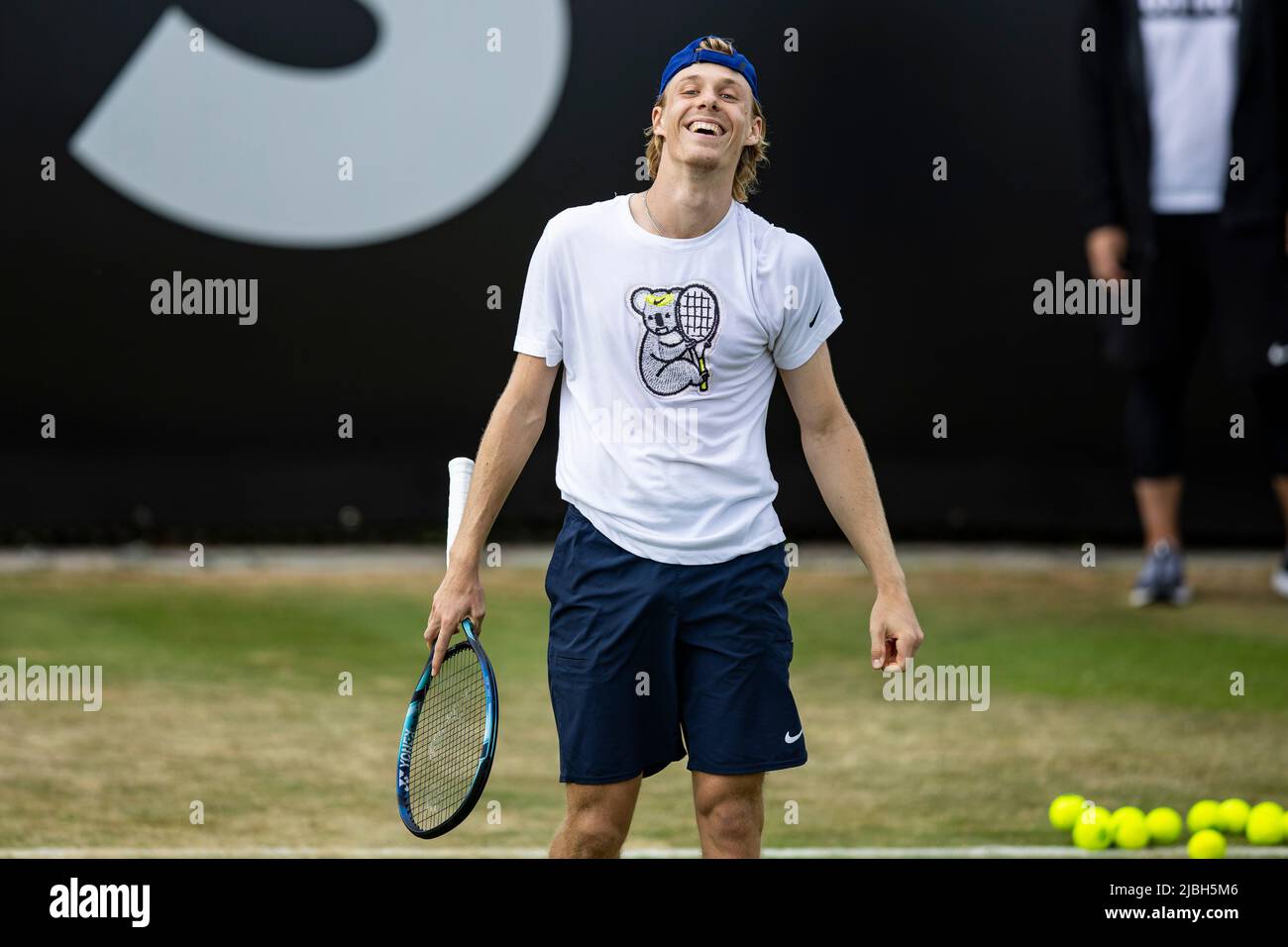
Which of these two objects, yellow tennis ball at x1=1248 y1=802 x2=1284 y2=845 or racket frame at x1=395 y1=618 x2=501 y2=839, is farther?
yellow tennis ball at x1=1248 y1=802 x2=1284 y2=845

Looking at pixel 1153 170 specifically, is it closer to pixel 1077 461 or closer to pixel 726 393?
pixel 1077 461

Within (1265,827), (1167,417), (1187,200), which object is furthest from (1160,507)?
(1265,827)

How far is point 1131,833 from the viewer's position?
4.16 m

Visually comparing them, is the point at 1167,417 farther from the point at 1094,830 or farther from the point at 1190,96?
the point at 1094,830

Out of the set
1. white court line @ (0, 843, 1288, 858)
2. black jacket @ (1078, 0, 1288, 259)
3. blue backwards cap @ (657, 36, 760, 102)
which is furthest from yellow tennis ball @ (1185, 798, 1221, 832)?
black jacket @ (1078, 0, 1288, 259)

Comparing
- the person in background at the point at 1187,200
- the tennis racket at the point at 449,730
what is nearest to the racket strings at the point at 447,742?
the tennis racket at the point at 449,730

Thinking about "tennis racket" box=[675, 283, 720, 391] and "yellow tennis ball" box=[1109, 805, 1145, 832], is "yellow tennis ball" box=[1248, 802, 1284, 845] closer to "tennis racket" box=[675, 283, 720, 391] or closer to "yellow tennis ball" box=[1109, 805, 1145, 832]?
"yellow tennis ball" box=[1109, 805, 1145, 832]

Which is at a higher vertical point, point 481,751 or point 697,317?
point 697,317

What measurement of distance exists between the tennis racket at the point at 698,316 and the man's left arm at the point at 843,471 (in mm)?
174

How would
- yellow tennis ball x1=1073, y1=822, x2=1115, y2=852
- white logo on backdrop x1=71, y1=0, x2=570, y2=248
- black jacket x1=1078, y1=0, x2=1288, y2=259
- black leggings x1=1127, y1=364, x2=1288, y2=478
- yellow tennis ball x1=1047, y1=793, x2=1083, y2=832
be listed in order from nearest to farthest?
yellow tennis ball x1=1073, y1=822, x2=1115, y2=852
yellow tennis ball x1=1047, y1=793, x2=1083, y2=832
black jacket x1=1078, y1=0, x2=1288, y2=259
black leggings x1=1127, y1=364, x2=1288, y2=478
white logo on backdrop x1=71, y1=0, x2=570, y2=248

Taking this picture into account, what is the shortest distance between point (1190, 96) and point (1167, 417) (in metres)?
1.21

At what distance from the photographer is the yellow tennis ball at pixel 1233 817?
4.24 metres

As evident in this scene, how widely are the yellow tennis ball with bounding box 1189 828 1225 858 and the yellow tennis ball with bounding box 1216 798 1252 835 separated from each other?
6.0 inches

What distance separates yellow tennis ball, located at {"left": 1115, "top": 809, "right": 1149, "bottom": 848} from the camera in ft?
13.6
